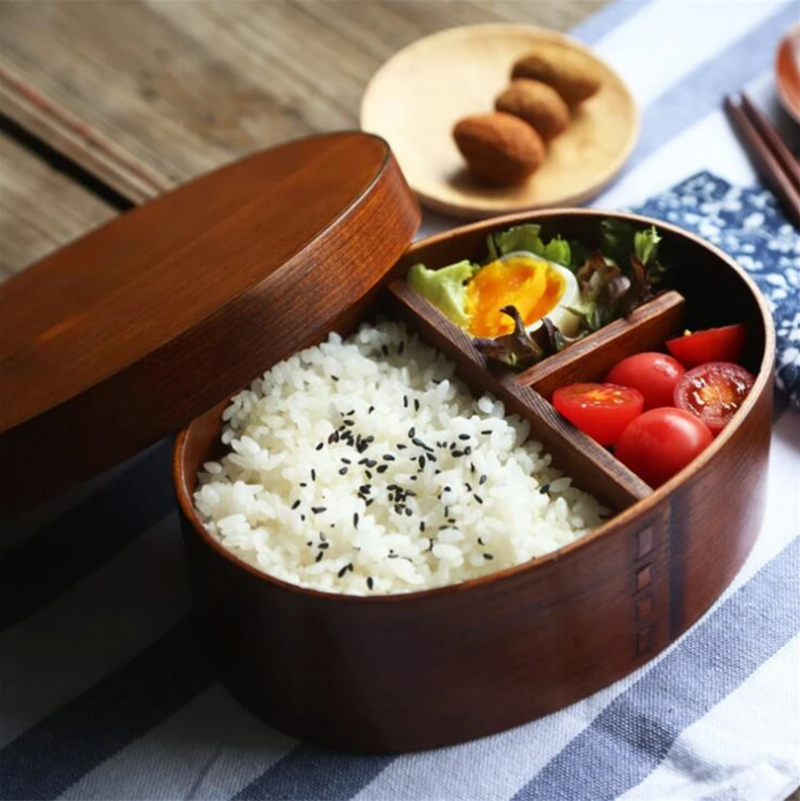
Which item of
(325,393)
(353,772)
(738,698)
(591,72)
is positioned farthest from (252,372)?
(591,72)

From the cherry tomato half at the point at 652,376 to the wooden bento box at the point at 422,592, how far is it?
0.03 metres

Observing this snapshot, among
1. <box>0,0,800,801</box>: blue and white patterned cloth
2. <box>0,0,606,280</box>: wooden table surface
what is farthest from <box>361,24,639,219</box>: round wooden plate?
<box>0,0,800,801</box>: blue and white patterned cloth

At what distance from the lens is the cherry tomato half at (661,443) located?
1.75 m

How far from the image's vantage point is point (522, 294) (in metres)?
2.06

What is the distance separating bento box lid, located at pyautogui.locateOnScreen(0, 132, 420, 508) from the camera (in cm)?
178

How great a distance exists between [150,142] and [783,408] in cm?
144

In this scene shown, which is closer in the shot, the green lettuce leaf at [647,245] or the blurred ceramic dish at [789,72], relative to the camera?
the green lettuce leaf at [647,245]

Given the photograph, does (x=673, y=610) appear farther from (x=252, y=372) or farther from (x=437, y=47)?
(x=437, y=47)

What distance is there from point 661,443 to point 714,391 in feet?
0.57

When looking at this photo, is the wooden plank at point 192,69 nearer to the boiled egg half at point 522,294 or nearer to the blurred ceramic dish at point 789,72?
the blurred ceramic dish at point 789,72

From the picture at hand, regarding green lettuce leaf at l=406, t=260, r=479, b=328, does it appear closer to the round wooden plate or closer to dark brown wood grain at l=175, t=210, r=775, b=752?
dark brown wood grain at l=175, t=210, r=775, b=752

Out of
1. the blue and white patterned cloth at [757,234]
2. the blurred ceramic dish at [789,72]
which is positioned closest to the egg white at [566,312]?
the blue and white patterned cloth at [757,234]

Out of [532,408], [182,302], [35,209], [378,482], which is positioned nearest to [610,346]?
[532,408]

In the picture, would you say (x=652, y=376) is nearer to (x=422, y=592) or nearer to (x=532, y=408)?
(x=532, y=408)
